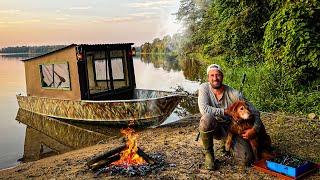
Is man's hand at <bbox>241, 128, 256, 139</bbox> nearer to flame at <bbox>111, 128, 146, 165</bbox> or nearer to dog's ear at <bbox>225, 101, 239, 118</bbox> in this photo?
dog's ear at <bbox>225, 101, 239, 118</bbox>

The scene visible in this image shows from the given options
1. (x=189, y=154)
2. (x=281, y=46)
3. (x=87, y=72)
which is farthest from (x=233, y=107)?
(x=87, y=72)

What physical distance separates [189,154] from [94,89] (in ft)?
27.0

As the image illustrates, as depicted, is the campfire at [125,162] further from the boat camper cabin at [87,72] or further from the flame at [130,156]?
the boat camper cabin at [87,72]

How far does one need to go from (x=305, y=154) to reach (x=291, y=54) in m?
4.70

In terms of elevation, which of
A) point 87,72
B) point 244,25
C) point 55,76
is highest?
point 244,25

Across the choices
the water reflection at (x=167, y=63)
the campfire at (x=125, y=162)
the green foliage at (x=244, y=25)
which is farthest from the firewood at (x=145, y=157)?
the water reflection at (x=167, y=63)

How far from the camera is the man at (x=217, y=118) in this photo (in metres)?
5.87

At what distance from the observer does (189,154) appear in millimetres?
7156

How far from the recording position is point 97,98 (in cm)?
1378

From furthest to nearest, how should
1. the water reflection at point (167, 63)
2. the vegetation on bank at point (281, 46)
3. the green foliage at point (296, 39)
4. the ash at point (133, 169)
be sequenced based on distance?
the water reflection at point (167, 63) → the vegetation on bank at point (281, 46) → the green foliage at point (296, 39) → the ash at point (133, 169)

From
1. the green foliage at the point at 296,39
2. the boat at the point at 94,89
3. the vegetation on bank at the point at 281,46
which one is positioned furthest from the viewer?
the boat at the point at 94,89

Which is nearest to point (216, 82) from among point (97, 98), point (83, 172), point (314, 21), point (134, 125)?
point (83, 172)

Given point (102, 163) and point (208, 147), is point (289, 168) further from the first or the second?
point (102, 163)

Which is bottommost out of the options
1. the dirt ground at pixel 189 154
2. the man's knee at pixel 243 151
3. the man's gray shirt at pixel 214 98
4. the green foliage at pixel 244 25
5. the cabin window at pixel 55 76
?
the dirt ground at pixel 189 154
